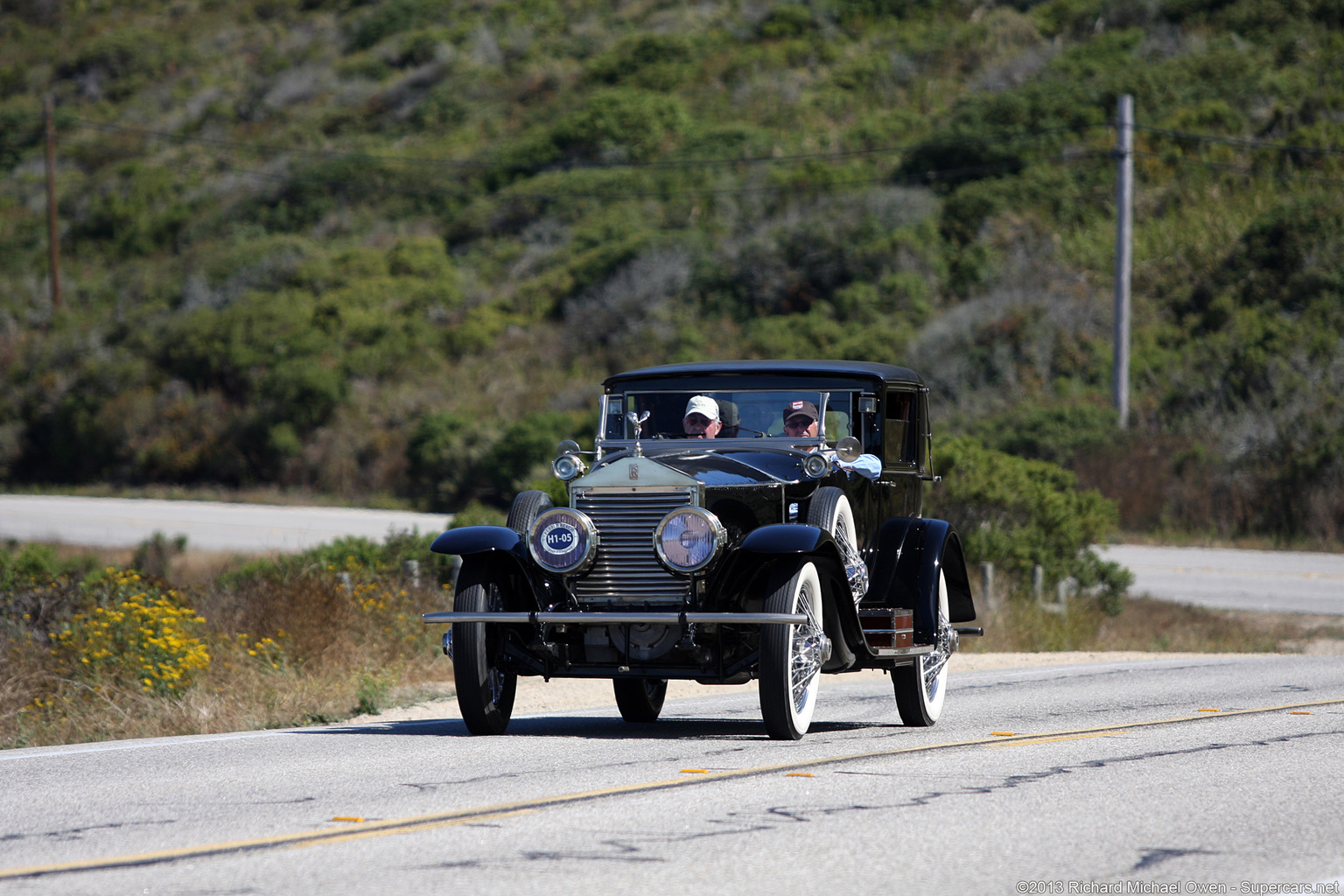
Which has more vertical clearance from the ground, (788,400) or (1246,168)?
(1246,168)

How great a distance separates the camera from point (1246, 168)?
132ft

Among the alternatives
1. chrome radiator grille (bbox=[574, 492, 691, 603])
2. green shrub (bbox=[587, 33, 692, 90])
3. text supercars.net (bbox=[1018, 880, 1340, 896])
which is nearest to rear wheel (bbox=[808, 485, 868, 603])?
chrome radiator grille (bbox=[574, 492, 691, 603])

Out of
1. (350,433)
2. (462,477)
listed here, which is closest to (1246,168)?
(462,477)

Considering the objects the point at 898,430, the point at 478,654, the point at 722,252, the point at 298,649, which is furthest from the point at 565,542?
the point at 722,252

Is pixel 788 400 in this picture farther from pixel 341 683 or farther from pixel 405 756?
pixel 341 683

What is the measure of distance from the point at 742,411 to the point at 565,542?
1758mm

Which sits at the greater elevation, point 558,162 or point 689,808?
point 558,162

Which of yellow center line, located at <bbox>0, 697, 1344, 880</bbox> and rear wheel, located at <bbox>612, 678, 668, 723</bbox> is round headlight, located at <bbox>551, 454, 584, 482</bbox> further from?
yellow center line, located at <bbox>0, 697, 1344, 880</bbox>

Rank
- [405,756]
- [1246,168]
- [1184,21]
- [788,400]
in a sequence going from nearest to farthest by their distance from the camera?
[405,756] < [788,400] < [1246,168] < [1184,21]

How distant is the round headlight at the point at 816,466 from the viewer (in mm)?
9406

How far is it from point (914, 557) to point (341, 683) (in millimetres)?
4706

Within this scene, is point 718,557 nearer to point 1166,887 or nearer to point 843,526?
point 843,526

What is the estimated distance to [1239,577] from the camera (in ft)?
83.1

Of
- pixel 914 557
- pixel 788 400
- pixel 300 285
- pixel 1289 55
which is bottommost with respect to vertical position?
pixel 914 557
